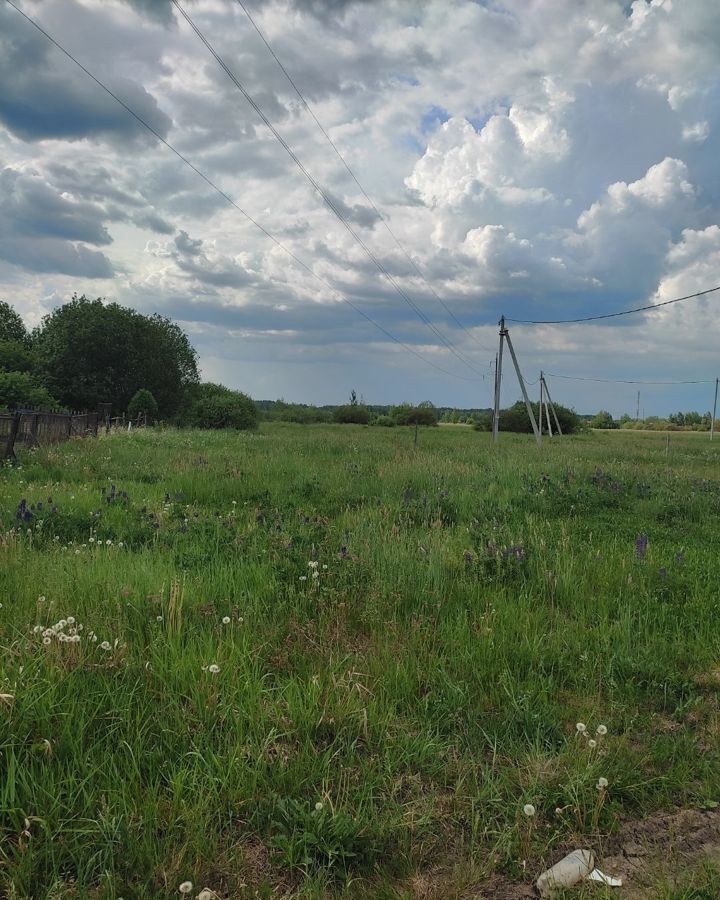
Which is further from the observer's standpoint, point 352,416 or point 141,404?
point 352,416

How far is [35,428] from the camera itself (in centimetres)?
1412

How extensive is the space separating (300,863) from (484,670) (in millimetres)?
1606

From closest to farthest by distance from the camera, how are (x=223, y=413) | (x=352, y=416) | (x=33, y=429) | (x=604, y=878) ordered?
(x=604, y=878) → (x=33, y=429) → (x=223, y=413) → (x=352, y=416)

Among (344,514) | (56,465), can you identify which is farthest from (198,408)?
(344,514)

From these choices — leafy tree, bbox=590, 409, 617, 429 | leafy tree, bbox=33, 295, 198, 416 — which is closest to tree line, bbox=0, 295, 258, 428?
leafy tree, bbox=33, 295, 198, 416

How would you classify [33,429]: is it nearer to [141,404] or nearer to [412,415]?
[141,404]

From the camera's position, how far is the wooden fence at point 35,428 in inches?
495

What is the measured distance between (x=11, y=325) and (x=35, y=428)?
2017 inches

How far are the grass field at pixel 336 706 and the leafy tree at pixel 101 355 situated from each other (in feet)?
154

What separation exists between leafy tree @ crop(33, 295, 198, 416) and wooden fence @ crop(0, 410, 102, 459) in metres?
30.4

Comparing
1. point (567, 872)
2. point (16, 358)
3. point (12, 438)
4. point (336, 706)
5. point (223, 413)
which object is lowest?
point (567, 872)

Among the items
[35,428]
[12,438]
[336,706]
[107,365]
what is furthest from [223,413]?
[336,706]

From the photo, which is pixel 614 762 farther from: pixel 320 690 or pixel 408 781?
pixel 320 690

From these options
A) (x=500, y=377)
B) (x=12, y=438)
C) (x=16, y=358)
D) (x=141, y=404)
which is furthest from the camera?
(x=16, y=358)
